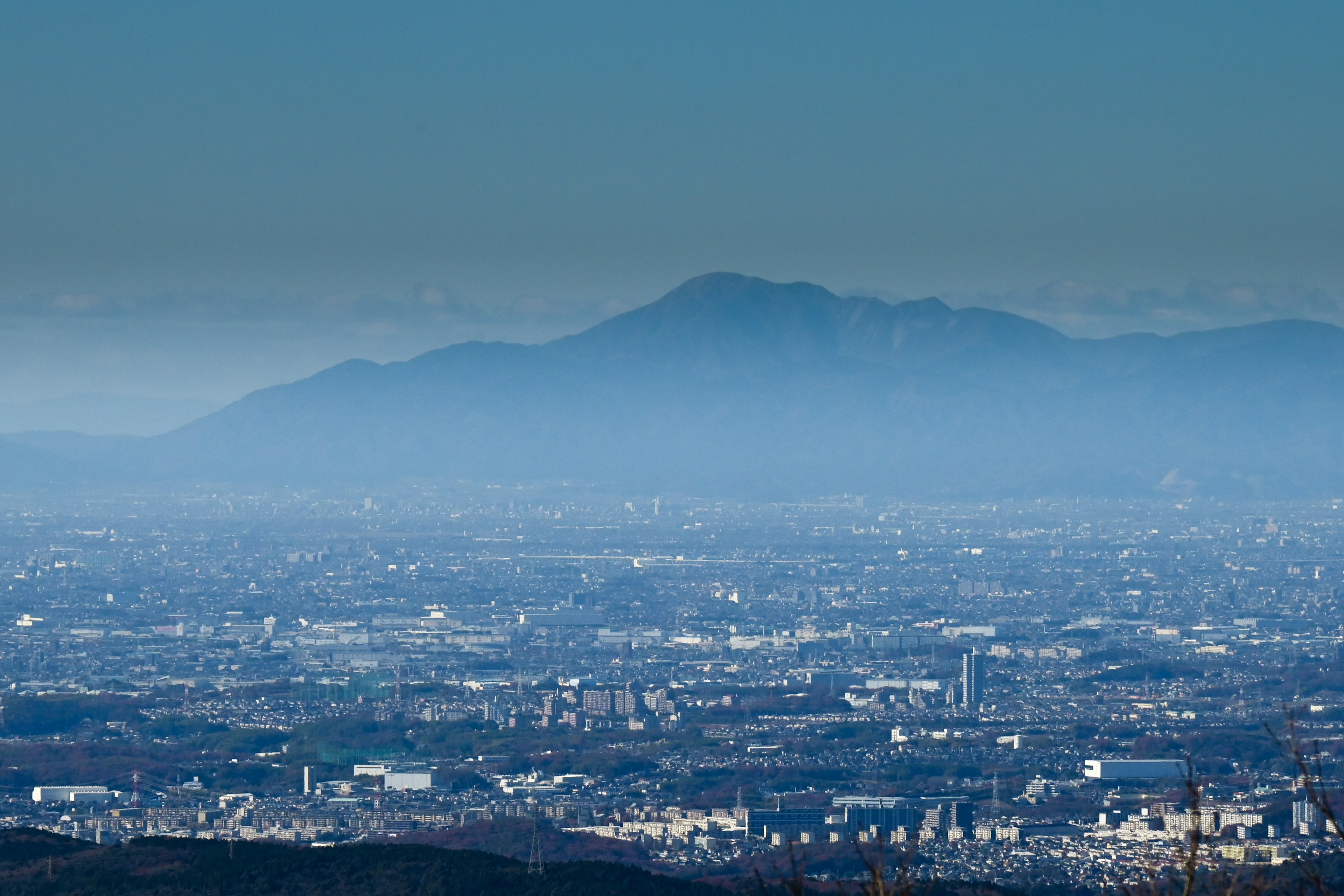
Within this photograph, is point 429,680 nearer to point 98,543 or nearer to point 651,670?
point 651,670

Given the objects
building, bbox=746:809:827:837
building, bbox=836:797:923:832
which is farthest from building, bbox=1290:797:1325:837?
building, bbox=746:809:827:837

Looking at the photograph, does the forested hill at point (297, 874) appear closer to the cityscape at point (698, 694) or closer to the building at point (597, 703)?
the cityscape at point (698, 694)

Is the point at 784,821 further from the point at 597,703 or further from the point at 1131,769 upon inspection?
the point at 597,703

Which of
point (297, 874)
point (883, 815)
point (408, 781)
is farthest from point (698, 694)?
point (297, 874)

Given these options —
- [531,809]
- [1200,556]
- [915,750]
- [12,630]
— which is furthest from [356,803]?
[1200,556]

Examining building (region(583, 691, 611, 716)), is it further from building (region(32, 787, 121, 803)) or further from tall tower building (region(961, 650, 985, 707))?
building (region(32, 787, 121, 803))

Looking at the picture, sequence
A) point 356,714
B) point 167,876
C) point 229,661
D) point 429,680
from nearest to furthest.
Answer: point 167,876 < point 356,714 < point 429,680 < point 229,661
